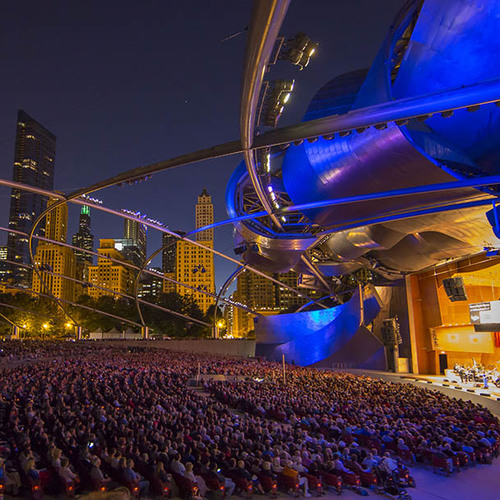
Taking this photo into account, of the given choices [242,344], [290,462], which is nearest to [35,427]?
[290,462]

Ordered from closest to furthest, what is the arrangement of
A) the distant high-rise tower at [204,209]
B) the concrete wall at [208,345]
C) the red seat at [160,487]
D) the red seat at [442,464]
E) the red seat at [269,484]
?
the red seat at [160,487], the red seat at [269,484], the red seat at [442,464], the concrete wall at [208,345], the distant high-rise tower at [204,209]

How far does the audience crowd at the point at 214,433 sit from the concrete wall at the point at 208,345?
113 ft

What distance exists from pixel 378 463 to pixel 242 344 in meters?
46.7

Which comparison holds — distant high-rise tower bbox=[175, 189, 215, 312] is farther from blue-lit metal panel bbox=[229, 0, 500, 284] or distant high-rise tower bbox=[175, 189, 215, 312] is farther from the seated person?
the seated person

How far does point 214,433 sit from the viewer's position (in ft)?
41.6

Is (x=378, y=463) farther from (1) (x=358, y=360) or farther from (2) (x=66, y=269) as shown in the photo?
(2) (x=66, y=269)

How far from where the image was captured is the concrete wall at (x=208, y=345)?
55.8 metres

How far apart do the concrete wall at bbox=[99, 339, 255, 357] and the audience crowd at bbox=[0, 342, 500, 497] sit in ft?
113

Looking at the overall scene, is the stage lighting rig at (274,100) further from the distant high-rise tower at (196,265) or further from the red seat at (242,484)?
the distant high-rise tower at (196,265)

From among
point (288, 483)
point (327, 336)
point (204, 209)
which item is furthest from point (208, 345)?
point (204, 209)

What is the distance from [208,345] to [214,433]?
46.0 m

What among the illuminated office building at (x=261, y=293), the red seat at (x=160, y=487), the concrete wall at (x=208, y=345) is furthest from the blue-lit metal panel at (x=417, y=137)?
the illuminated office building at (x=261, y=293)

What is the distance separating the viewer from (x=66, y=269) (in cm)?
17650

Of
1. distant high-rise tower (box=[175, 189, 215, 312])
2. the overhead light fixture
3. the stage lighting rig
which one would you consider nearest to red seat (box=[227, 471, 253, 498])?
the stage lighting rig
